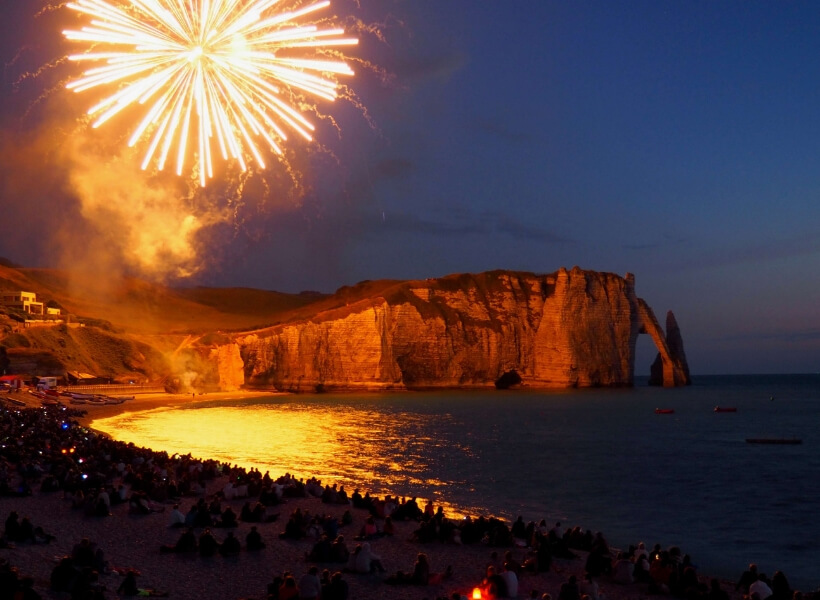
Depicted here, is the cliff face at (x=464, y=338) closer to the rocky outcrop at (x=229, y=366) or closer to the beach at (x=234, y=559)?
the rocky outcrop at (x=229, y=366)

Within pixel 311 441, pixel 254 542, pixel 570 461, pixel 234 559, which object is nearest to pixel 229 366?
pixel 311 441

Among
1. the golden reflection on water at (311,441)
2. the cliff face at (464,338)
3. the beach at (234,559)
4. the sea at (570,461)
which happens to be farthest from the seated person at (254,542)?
the cliff face at (464,338)

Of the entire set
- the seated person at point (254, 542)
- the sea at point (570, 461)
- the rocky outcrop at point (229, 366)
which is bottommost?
the sea at point (570, 461)

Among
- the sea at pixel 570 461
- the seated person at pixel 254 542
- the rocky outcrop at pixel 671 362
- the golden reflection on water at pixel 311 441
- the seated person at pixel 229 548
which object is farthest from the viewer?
the rocky outcrop at pixel 671 362

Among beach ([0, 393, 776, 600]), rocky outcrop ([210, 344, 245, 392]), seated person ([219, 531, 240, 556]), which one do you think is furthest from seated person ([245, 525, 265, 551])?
rocky outcrop ([210, 344, 245, 392])

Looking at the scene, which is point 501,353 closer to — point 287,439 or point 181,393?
point 181,393

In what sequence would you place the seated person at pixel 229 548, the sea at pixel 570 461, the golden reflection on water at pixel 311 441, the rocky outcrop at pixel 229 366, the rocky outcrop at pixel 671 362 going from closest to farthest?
the seated person at pixel 229 548 < the sea at pixel 570 461 < the golden reflection on water at pixel 311 441 < the rocky outcrop at pixel 229 366 < the rocky outcrop at pixel 671 362

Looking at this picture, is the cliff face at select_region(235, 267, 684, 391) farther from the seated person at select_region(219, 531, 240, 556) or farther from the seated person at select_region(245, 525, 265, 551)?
the seated person at select_region(219, 531, 240, 556)
